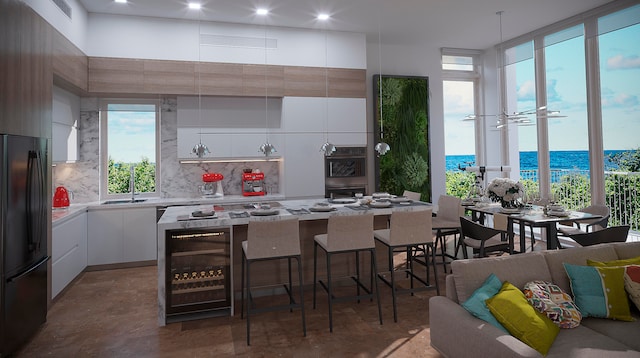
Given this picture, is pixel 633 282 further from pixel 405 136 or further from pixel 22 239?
pixel 405 136

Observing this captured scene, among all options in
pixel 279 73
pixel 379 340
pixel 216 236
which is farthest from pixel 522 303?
pixel 279 73

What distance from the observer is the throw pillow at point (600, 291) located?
2312 mm

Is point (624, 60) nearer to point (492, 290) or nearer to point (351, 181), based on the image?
point (351, 181)

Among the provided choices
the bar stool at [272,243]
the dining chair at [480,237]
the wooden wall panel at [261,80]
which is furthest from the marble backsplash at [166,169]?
the dining chair at [480,237]

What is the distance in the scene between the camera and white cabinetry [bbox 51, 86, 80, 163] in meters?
4.40

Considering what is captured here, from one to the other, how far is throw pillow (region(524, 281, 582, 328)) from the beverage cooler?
8.01ft

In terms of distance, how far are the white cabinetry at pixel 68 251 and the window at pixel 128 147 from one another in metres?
0.93

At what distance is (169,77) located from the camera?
5.20 m

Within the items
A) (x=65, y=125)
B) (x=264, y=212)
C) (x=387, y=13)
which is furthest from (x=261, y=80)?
(x=264, y=212)

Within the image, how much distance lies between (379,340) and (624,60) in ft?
17.5

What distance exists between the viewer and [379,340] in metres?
2.94

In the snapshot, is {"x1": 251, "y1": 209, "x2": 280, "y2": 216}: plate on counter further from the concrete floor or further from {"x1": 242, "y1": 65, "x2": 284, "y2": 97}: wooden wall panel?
{"x1": 242, "y1": 65, "x2": 284, "y2": 97}: wooden wall panel

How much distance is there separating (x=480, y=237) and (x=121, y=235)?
14.8 ft

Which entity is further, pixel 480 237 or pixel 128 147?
pixel 128 147
